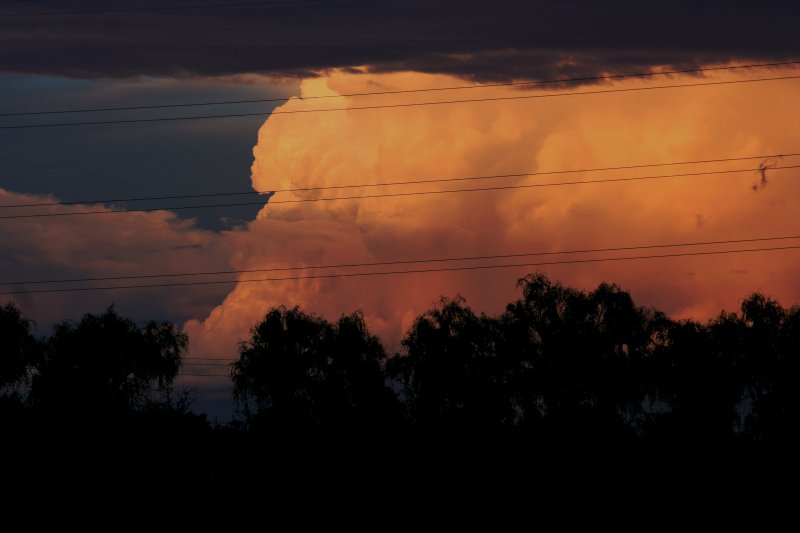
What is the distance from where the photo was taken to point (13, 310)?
448 ft

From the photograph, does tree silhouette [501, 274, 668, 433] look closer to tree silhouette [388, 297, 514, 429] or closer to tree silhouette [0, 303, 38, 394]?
tree silhouette [388, 297, 514, 429]

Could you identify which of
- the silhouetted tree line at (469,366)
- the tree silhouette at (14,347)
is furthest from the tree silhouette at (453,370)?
the tree silhouette at (14,347)

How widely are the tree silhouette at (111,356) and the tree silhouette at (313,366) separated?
8710 millimetres

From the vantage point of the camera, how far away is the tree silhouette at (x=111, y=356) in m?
140

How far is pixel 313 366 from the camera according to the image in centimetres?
15000

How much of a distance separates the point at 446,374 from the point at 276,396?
20887 millimetres

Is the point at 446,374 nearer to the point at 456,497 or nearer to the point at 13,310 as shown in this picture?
the point at 13,310

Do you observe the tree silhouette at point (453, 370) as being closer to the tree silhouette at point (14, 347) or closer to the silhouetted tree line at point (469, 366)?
the silhouetted tree line at point (469, 366)

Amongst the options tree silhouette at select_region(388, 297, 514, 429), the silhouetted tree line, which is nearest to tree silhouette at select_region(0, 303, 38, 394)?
the silhouetted tree line

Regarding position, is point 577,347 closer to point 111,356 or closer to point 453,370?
point 453,370

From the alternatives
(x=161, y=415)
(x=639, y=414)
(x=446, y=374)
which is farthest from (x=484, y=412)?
(x=161, y=415)

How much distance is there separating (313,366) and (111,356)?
2304cm

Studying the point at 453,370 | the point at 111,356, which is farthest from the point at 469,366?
the point at 111,356

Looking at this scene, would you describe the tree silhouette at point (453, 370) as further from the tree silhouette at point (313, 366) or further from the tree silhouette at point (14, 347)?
the tree silhouette at point (14, 347)
